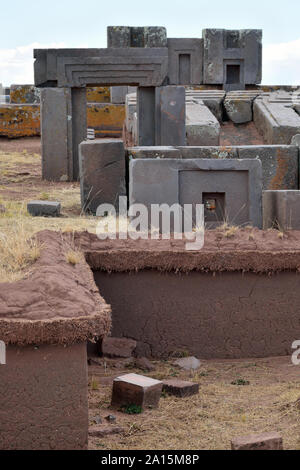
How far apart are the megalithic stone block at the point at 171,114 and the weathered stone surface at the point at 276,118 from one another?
1724 millimetres

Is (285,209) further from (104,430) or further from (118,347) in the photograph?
(104,430)

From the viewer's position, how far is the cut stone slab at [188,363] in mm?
6590

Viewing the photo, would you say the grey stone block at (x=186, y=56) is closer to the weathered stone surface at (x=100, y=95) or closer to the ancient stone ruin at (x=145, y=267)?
the weathered stone surface at (x=100, y=95)

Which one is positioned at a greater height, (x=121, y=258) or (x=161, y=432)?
(x=121, y=258)

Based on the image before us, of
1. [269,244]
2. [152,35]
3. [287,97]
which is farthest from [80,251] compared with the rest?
[152,35]

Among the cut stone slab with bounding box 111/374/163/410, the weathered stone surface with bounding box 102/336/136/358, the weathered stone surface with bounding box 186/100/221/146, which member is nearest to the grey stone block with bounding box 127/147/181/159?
the weathered stone surface with bounding box 186/100/221/146

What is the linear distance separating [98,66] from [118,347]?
8.10m

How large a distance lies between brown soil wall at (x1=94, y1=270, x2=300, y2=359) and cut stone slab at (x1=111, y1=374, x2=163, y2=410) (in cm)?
158

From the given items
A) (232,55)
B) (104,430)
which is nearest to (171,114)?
(232,55)

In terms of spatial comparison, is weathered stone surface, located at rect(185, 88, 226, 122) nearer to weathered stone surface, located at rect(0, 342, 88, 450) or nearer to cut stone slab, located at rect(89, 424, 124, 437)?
cut stone slab, located at rect(89, 424, 124, 437)

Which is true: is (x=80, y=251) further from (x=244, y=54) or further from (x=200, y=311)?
(x=244, y=54)

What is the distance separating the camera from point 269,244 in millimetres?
6973

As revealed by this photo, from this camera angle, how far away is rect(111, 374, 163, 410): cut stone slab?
529 cm

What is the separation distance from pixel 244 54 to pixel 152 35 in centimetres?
291
